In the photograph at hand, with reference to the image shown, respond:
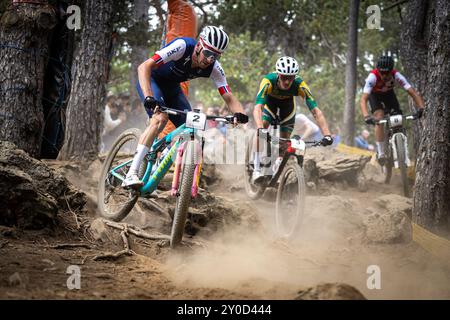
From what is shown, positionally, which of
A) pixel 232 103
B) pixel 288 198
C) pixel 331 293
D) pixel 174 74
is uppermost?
pixel 174 74

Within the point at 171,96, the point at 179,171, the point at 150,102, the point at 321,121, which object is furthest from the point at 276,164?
the point at 150,102

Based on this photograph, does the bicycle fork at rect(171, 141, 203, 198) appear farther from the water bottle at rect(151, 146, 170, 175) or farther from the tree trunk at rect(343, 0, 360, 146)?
the tree trunk at rect(343, 0, 360, 146)

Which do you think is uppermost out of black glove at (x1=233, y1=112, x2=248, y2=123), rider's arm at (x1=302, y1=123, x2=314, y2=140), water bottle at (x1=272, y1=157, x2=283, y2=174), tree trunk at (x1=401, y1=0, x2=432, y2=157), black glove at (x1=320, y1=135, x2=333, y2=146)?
tree trunk at (x1=401, y1=0, x2=432, y2=157)

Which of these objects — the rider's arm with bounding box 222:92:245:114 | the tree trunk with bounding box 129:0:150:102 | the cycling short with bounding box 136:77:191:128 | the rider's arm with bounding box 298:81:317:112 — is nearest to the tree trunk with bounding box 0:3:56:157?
the cycling short with bounding box 136:77:191:128

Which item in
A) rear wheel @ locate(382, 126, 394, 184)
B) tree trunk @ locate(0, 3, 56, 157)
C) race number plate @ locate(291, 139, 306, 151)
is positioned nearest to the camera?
tree trunk @ locate(0, 3, 56, 157)

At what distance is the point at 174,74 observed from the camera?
5945 mm

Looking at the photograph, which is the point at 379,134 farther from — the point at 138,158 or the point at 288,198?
the point at 138,158

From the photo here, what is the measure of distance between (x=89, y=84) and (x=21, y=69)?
2.42 meters

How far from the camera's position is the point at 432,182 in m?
6.73

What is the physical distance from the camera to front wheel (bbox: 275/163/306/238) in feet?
22.2

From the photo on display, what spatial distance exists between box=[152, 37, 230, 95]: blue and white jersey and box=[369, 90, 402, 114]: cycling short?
5.43 metres

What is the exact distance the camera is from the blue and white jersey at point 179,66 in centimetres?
556

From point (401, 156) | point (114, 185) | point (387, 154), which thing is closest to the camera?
point (114, 185)

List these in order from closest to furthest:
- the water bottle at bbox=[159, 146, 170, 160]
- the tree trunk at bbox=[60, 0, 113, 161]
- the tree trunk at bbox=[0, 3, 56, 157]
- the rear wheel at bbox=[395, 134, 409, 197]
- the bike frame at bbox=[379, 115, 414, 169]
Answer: the water bottle at bbox=[159, 146, 170, 160]
the tree trunk at bbox=[0, 3, 56, 157]
the tree trunk at bbox=[60, 0, 113, 161]
the rear wheel at bbox=[395, 134, 409, 197]
the bike frame at bbox=[379, 115, 414, 169]
